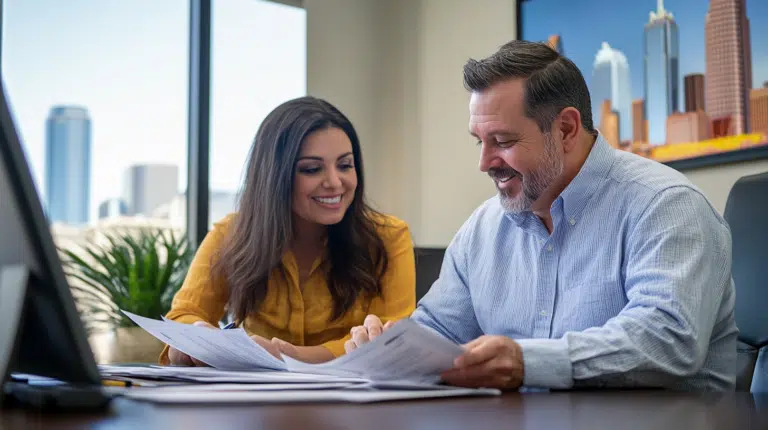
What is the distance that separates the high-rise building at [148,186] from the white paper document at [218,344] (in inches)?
102

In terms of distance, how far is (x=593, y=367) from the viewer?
3.39 ft

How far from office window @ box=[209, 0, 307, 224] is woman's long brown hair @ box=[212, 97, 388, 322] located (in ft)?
5.56

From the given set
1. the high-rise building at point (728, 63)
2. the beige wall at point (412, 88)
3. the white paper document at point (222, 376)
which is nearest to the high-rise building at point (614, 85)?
the high-rise building at point (728, 63)

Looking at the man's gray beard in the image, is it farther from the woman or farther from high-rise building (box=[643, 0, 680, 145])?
high-rise building (box=[643, 0, 680, 145])

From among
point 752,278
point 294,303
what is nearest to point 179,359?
point 294,303

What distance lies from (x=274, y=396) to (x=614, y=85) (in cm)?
232

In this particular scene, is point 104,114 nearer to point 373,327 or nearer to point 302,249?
point 302,249

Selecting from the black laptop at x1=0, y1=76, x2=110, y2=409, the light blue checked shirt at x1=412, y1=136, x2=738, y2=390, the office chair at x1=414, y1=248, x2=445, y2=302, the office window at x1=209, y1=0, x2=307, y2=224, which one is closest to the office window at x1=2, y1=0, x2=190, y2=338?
the office window at x1=209, y1=0, x2=307, y2=224

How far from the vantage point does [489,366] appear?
37.6 inches

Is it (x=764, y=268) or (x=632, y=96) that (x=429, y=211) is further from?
(x=764, y=268)

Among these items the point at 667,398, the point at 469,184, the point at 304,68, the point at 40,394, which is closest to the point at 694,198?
the point at 667,398

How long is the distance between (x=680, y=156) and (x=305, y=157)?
125 centimetres

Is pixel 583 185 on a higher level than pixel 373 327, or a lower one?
higher

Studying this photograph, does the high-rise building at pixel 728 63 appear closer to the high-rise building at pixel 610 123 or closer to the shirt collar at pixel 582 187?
the high-rise building at pixel 610 123
